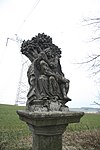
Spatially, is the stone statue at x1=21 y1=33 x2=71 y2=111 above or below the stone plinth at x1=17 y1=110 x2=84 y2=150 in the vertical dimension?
above

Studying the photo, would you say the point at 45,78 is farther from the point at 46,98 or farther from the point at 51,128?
the point at 51,128

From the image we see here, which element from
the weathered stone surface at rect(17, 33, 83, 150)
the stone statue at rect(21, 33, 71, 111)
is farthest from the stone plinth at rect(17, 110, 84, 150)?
the stone statue at rect(21, 33, 71, 111)

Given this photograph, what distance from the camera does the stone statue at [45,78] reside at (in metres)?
4.19

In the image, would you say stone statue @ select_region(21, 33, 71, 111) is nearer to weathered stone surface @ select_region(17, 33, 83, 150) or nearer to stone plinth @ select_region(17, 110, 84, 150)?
weathered stone surface @ select_region(17, 33, 83, 150)

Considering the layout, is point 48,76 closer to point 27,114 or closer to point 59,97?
point 59,97

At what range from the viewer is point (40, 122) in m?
3.54

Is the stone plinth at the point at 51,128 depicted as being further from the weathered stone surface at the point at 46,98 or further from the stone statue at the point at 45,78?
the stone statue at the point at 45,78

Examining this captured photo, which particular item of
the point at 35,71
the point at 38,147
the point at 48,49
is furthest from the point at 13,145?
the point at 48,49

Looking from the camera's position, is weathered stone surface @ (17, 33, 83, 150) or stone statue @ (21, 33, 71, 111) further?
stone statue @ (21, 33, 71, 111)

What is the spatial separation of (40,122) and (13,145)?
3.59 m

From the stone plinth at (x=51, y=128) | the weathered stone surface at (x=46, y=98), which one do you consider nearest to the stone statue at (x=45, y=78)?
the weathered stone surface at (x=46, y=98)

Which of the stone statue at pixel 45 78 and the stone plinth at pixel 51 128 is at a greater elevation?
the stone statue at pixel 45 78

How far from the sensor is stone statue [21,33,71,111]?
4191 mm

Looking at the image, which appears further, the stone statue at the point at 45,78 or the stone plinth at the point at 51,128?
the stone statue at the point at 45,78
